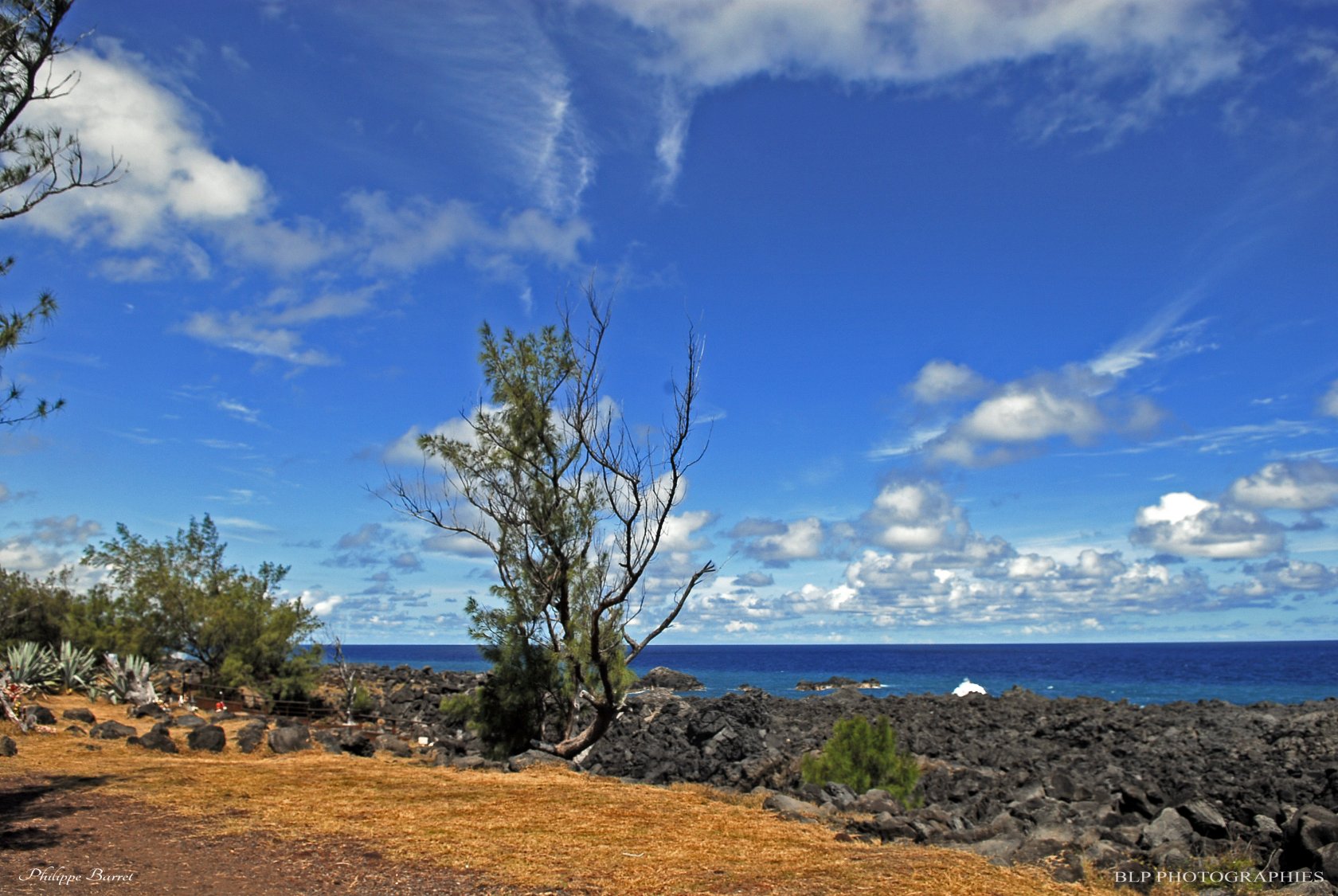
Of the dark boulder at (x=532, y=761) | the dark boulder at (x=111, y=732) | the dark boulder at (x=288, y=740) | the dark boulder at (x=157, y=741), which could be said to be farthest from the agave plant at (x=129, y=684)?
the dark boulder at (x=532, y=761)

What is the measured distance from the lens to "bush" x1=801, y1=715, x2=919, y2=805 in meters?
15.1

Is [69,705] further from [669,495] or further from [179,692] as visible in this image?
[669,495]

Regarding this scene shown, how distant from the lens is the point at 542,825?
984cm

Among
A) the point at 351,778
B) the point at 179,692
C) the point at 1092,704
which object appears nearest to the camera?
the point at 351,778

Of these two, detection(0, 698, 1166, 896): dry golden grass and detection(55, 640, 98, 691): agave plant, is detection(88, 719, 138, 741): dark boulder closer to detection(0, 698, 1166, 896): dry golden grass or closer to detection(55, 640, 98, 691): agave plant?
detection(0, 698, 1166, 896): dry golden grass

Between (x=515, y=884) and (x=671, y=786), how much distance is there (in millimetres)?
6186

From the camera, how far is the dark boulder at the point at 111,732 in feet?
53.3

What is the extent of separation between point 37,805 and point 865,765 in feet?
38.5

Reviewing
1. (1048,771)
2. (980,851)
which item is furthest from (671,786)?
(1048,771)

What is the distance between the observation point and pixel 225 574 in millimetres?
31984

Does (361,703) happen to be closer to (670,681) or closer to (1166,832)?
(1166,832)

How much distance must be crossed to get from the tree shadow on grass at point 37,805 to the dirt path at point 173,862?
2 centimetres

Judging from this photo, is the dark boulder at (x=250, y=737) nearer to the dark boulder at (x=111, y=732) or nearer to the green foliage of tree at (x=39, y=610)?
the dark boulder at (x=111, y=732)

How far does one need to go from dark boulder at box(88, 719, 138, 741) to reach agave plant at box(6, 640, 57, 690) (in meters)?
5.05
